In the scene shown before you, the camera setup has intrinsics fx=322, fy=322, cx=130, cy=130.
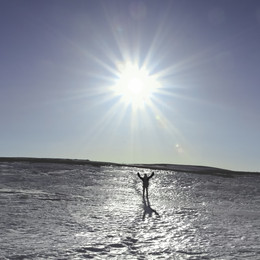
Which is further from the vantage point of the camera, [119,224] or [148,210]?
[148,210]

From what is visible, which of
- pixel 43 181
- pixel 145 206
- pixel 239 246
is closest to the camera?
pixel 239 246

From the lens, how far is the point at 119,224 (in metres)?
14.8

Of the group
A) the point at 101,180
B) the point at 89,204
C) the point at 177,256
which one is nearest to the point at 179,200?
the point at 89,204

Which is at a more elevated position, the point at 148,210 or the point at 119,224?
the point at 148,210

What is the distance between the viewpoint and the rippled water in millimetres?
10586

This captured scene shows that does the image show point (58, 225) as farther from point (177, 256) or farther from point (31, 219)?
point (177, 256)

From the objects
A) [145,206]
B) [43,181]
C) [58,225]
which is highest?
[43,181]

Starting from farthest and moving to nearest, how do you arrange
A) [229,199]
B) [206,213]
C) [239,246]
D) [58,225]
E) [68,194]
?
[229,199] < [68,194] < [206,213] < [58,225] < [239,246]

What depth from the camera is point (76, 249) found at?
1062cm

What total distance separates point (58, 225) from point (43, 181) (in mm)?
17185

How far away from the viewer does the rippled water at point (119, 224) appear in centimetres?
1059

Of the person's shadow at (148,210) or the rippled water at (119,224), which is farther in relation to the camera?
the person's shadow at (148,210)

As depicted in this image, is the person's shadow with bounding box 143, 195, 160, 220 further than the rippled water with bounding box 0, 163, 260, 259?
Yes

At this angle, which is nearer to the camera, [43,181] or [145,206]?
[145,206]
